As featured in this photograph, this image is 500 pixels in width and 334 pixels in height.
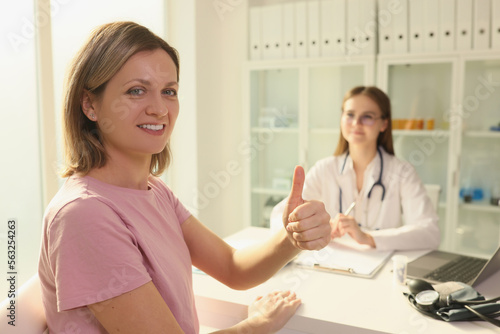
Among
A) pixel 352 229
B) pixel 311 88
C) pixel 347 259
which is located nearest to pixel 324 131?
pixel 311 88

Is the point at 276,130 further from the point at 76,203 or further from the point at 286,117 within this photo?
the point at 76,203

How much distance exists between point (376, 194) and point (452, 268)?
75 centimetres

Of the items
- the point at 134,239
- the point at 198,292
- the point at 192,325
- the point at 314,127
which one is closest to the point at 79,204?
the point at 134,239

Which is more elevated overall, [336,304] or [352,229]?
[352,229]

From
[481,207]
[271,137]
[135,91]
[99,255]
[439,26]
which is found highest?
[439,26]

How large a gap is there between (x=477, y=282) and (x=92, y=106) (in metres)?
1.29

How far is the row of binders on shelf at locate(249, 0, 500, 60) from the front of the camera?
9.20 ft

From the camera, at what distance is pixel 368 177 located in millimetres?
2260

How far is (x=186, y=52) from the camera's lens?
3117mm

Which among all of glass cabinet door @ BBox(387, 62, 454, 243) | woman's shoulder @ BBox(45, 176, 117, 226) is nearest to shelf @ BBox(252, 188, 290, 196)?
glass cabinet door @ BBox(387, 62, 454, 243)

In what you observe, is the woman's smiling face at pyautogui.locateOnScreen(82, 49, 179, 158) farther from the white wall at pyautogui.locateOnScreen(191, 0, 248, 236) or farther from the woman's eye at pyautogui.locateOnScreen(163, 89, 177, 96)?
the white wall at pyautogui.locateOnScreen(191, 0, 248, 236)

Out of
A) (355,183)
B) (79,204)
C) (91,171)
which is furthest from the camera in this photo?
(355,183)

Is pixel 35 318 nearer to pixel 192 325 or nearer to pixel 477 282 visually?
pixel 192 325

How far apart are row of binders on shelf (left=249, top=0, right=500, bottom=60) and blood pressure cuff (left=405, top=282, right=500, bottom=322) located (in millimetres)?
2119
